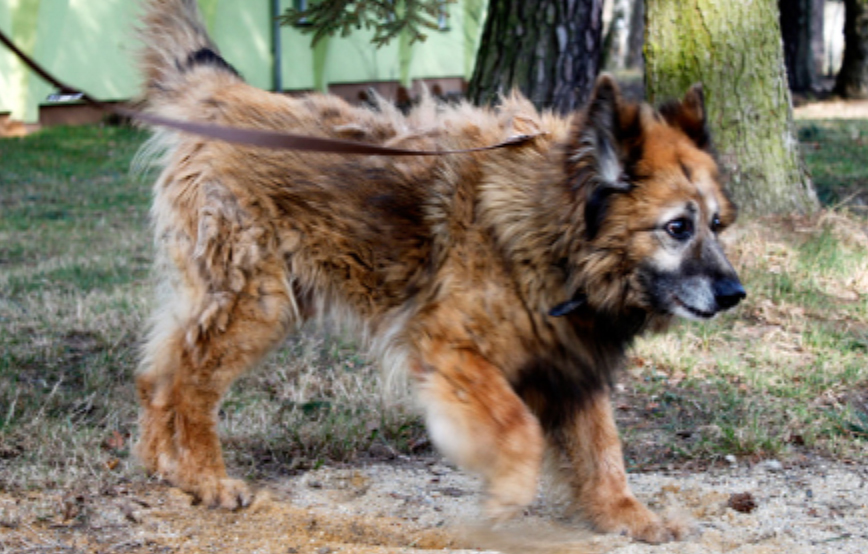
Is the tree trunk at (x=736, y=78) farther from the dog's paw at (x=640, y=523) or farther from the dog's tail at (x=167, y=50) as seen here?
the dog's paw at (x=640, y=523)

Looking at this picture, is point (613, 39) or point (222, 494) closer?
point (222, 494)

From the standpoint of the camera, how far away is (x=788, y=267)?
7016 millimetres

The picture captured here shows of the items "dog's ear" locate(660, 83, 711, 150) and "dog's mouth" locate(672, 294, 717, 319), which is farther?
"dog's ear" locate(660, 83, 711, 150)

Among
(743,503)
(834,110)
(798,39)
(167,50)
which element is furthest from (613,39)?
(743,503)

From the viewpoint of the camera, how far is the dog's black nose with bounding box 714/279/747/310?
360 cm

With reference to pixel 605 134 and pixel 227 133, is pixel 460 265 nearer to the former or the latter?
pixel 605 134

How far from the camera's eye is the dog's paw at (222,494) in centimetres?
399

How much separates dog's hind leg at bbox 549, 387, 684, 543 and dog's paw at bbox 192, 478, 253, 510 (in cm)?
139

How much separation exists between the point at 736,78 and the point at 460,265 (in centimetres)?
478

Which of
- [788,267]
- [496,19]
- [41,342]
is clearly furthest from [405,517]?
[496,19]

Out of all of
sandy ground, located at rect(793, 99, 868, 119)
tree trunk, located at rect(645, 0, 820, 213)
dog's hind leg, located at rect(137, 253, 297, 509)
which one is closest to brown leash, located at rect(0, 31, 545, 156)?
dog's hind leg, located at rect(137, 253, 297, 509)

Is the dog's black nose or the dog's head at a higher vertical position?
the dog's head

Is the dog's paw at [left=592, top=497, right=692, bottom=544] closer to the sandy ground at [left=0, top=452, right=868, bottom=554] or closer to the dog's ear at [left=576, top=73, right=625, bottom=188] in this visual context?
the sandy ground at [left=0, top=452, right=868, bottom=554]

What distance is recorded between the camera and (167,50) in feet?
15.1
